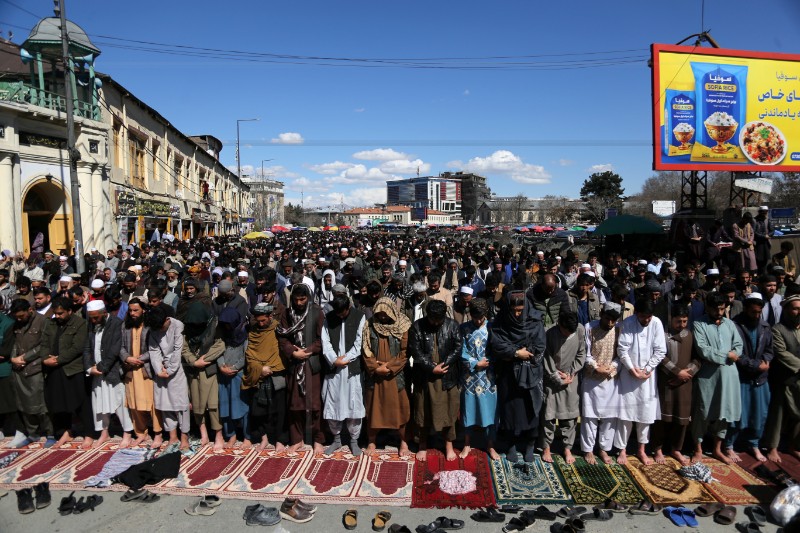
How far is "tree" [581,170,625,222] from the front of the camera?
56.8m

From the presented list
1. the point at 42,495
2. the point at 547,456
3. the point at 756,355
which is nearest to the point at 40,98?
the point at 42,495

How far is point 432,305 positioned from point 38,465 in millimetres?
4212

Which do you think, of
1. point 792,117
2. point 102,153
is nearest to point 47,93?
point 102,153

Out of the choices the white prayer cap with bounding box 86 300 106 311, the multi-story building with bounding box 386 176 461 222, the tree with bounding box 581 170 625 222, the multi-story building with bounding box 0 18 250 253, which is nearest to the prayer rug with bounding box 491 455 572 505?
the white prayer cap with bounding box 86 300 106 311

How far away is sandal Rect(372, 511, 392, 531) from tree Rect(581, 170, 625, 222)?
56988mm

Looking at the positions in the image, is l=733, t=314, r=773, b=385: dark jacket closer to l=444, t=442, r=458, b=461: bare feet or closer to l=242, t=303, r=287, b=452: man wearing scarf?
l=444, t=442, r=458, b=461: bare feet

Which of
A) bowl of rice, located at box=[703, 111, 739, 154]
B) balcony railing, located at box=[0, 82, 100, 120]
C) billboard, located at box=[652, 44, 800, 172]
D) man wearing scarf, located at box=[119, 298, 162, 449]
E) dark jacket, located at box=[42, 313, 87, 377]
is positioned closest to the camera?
man wearing scarf, located at box=[119, 298, 162, 449]

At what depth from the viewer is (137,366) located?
4.91 meters

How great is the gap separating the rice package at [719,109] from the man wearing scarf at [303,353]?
1367 cm

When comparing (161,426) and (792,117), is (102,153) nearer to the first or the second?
(161,426)

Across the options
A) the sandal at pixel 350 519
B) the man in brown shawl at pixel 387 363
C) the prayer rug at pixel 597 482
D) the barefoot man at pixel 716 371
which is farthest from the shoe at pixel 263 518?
Answer: the barefoot man at pixel 716 371

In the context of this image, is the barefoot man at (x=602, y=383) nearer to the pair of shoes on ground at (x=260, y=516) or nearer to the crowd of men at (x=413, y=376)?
the crowd of men at (x=413, y=376)

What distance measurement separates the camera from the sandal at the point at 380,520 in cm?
374

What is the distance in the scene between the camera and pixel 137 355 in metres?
4.95
